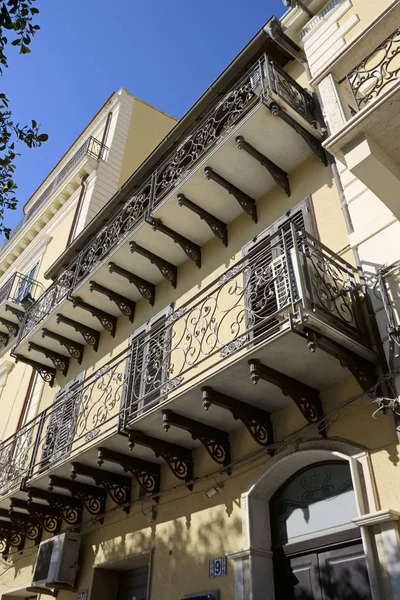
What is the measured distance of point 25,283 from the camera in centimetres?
1792

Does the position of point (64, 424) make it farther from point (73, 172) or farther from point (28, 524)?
point (73, 172)

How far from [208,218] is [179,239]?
726mm

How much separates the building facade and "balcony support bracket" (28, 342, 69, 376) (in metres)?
0.05

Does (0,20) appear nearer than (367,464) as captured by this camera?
No

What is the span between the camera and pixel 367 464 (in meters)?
5.14

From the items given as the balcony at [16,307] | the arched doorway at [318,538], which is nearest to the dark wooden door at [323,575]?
the arched doorway at [318,538]

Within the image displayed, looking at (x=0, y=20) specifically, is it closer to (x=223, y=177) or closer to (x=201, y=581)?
(x=223, y=177)

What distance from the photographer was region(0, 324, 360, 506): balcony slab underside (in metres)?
5.56

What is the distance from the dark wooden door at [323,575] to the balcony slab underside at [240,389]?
169 centimetres

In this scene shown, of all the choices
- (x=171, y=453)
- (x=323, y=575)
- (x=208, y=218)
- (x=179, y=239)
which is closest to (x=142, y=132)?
(x=179, y=239)

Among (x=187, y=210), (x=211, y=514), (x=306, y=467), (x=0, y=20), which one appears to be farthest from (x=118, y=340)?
(x=0, y=20)

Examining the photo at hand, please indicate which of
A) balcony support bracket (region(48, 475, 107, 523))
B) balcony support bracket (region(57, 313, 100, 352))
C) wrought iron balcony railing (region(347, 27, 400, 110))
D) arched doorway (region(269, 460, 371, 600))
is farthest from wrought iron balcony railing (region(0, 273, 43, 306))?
wrought iron balcony railing (region(347, 27, 400, 110))

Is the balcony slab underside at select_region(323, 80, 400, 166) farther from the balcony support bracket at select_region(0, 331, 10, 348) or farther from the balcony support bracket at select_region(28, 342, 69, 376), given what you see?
the balcony support bracket at select_region(0, 331, 10, 348)

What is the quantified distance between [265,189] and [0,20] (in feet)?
14.6
